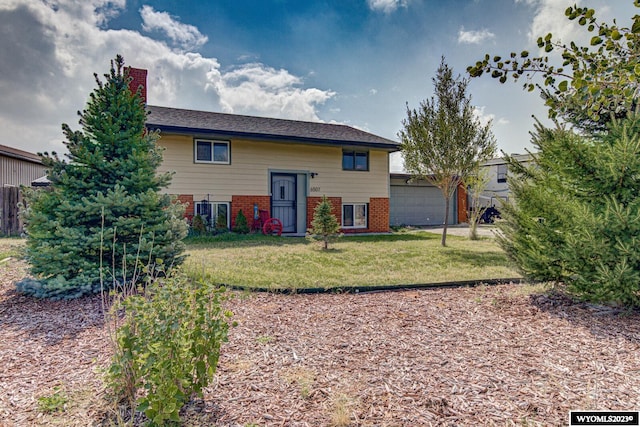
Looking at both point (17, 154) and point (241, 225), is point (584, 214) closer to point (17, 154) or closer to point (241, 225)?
point (241, 225)

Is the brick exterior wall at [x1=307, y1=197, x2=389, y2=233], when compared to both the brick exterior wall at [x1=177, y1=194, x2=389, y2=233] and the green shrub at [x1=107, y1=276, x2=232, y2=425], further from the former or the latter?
the green shrub at [x1=107, y1=276, x2=232, y2=425]

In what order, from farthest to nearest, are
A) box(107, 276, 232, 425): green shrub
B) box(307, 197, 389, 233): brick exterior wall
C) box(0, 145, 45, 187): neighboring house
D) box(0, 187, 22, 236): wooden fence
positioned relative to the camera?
box(0, 145, 45, 187): neighboring house
box(307, 197, 389, 233): brick exterior wall
box(0, 187, 22, 236): wooden fence
box(107, 276, 232, 425): green shrub

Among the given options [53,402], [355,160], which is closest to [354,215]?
[355,160]

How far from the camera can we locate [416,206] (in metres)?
19.2

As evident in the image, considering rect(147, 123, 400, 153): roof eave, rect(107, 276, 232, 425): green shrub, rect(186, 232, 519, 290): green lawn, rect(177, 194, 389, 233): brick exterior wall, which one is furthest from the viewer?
rect(177, 194, 389, 233): brick exterior wall

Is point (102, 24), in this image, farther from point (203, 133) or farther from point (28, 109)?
point (203, 133)

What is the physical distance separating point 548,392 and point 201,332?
7.47ft

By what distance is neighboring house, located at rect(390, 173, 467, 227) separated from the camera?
61.3ft

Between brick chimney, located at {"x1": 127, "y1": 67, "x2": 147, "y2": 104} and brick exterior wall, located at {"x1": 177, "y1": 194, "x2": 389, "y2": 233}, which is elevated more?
brick chimney, located at {"x1": 127, "y1": 67, "x2": 147, "y2": 104}

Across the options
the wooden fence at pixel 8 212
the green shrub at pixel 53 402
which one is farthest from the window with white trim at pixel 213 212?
the green shrub at pixel 53 402

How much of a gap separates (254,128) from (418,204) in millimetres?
10453

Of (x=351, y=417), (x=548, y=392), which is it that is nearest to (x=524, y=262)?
(x=548, y=392)

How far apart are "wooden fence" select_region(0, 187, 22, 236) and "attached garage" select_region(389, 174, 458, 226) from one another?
52.0ft

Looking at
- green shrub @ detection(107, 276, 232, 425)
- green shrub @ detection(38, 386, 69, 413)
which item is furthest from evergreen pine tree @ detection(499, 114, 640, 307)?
green shrub @ detection(38, 386, 69, 413)
